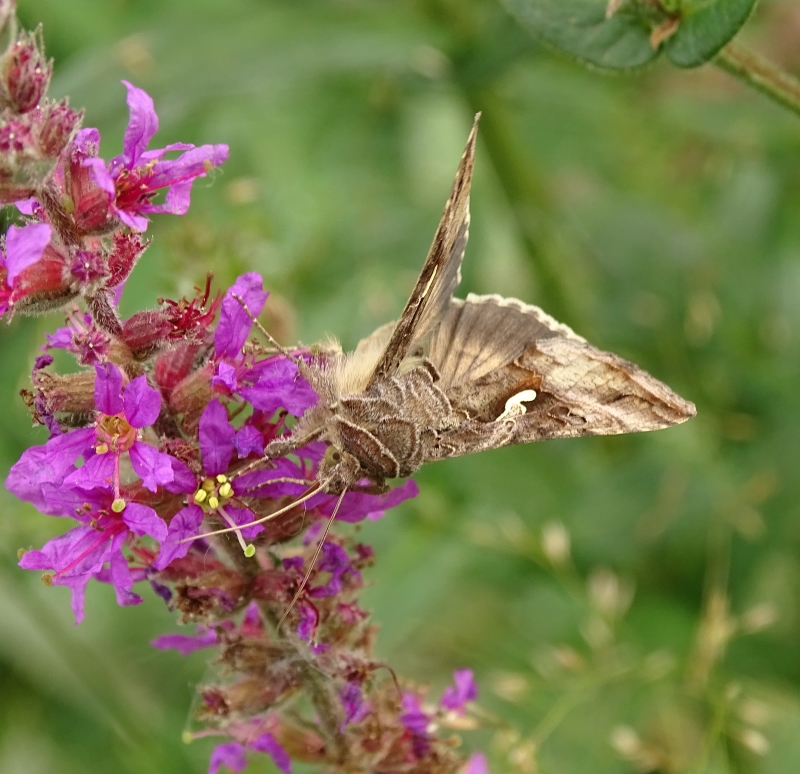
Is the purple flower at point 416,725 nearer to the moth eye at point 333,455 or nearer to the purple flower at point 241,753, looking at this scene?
the purple flower at point 241,753

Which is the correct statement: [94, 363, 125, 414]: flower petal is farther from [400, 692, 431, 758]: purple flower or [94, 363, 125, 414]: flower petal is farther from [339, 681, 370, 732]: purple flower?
[400, 692, 431, 758]: purple flower

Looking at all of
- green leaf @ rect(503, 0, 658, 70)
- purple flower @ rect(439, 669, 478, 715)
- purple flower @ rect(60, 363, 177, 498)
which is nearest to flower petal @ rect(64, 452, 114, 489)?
purple flower @ rect(60, 363, 177, 498)

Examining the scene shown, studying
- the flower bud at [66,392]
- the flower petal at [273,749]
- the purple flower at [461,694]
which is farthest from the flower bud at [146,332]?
the purple flower at [461,694]

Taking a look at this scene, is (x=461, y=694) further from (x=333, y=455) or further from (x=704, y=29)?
(x=704, y=29)

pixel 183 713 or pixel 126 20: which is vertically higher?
pixel 126 20

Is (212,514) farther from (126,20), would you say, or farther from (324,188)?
(126,20)

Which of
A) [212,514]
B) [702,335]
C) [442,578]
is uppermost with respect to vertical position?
[212,514]

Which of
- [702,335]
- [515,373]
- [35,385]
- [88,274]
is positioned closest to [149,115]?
[88,274]

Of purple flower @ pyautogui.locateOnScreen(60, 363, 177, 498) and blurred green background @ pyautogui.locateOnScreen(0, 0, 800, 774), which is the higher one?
purple flower @ pyautogui.locateOnScreen(60, 363, 177, 498)
